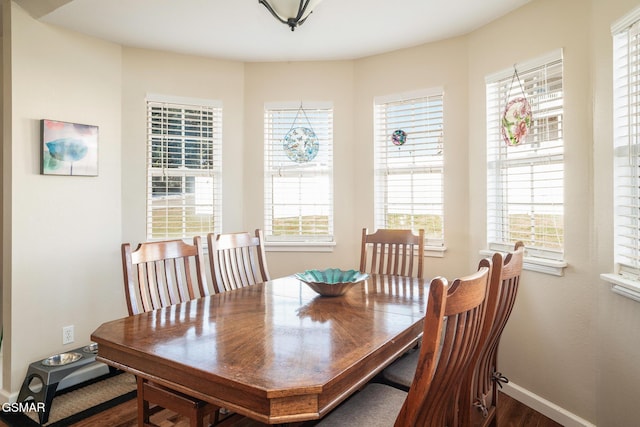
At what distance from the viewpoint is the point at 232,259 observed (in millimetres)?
2582

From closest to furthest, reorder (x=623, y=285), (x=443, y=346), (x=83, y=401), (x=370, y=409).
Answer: (x=443, y=346)
(x=370, y=409)
(x=623, y=285)
(x=83, y=401)

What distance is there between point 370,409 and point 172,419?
4.78ft

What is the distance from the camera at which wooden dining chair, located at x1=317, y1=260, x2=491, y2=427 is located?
3.30ft

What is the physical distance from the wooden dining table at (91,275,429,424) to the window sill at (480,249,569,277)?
959mm

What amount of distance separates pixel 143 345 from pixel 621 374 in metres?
2.19

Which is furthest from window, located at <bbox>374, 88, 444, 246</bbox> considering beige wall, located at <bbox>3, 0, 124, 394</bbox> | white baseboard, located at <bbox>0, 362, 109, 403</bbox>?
white baseboard, located at <bbox>0, 362, 109, 403</bbox>

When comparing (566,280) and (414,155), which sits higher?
(414,155)

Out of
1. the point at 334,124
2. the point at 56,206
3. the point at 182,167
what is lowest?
the point at 56,206

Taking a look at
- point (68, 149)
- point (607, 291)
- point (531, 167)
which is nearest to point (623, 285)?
point (607, 291)

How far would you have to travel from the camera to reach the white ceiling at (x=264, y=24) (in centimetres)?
261

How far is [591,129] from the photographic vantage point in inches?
86.4

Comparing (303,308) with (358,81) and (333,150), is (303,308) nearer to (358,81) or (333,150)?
(333,150)

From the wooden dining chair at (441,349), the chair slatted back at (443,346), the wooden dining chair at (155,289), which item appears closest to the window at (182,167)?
the wooden dining chair at (155,289)

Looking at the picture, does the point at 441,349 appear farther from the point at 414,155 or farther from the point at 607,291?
the point at 414,155
